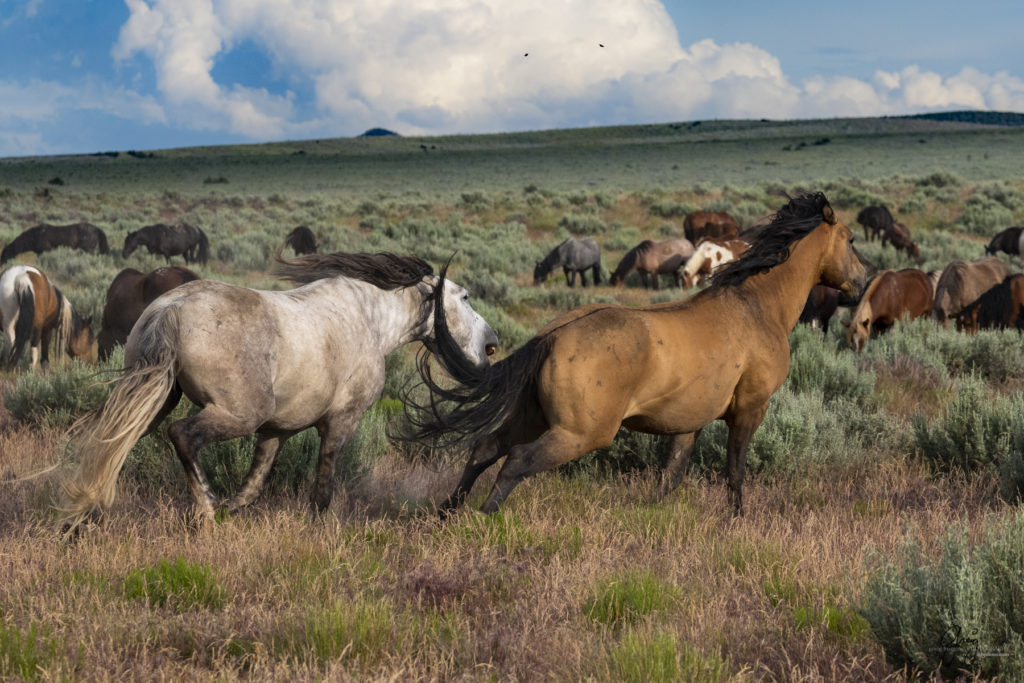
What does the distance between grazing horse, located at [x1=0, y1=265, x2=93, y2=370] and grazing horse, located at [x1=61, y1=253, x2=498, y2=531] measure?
21.4 ft

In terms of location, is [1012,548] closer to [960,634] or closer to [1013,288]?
[960,634]

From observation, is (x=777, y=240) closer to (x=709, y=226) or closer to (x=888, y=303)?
(x=888, y=303)

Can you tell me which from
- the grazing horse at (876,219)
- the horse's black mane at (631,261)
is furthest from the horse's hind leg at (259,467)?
the grazing horse at (876,219)

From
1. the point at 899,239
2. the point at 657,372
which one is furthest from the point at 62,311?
the point at 899,239

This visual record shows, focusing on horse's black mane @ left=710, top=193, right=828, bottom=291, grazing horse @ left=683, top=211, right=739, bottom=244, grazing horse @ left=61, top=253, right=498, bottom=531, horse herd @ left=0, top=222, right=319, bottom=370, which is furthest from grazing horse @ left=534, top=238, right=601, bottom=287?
grazing horse @ left=61, top=253, right=498, bottom=531

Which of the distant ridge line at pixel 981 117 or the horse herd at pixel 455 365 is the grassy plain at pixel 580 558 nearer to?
the horse herd at pixel 455 365

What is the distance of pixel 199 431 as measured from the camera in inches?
168

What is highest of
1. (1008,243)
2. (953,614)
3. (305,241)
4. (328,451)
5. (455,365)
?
(305,241)

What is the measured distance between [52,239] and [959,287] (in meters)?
21.6

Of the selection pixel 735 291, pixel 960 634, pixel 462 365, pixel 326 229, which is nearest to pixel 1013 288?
pixel 735 291

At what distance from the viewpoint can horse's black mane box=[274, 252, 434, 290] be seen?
5.46 m

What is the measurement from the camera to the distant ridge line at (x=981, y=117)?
457ft

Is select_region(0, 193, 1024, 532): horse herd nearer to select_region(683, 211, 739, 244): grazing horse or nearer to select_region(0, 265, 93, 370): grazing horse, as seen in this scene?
select_region(0, 265, 93, 370): grazing horse

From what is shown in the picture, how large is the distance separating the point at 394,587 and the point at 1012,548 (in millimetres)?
2566
